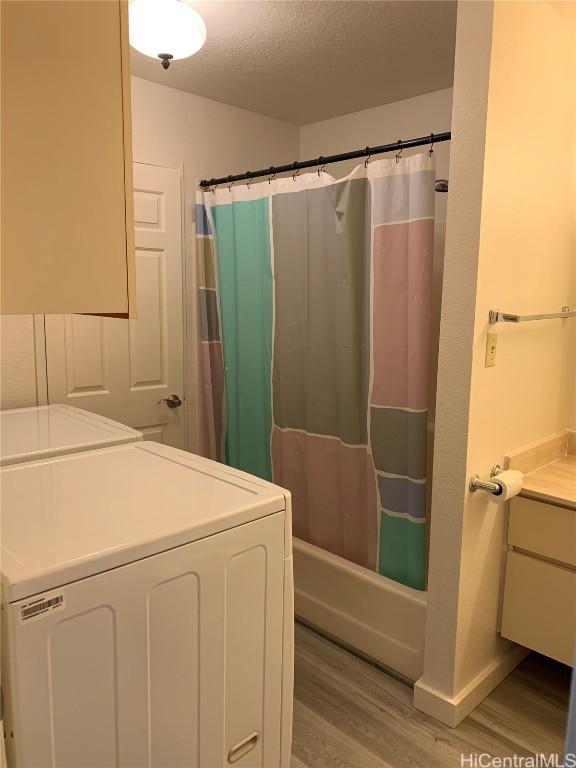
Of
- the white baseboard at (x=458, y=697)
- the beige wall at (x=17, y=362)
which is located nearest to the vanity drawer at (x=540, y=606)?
the white baseboard at (x=458, y=697)

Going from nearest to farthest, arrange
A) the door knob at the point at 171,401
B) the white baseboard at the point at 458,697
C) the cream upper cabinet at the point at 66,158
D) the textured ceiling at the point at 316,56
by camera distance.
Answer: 1. the cream upper cabinet at the point at 66,158
2. the white baseboard at the point at 458,697
3. the textured ceiling at the point at 316,56
4. the door knob at the point at 171,401

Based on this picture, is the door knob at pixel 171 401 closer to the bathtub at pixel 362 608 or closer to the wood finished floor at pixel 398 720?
the bathtub at pixel 362 608

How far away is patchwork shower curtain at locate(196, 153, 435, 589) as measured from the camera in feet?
6.82

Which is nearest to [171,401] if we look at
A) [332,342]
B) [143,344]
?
[143,344]

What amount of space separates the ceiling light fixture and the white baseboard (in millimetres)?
2311

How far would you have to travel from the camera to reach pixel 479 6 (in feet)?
5.30

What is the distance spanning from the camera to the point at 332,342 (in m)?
2.33

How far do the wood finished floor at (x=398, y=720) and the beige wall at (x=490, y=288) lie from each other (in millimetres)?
83

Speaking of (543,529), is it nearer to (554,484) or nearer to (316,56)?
(554,484)

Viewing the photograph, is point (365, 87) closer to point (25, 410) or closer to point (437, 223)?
point (437, 223)

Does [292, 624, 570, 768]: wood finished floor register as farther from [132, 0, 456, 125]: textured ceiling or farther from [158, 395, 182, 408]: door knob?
[132, 0, 456, 125]: textured ceiling

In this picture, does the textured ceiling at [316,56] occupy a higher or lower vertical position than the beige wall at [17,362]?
higher

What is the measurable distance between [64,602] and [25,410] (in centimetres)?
122

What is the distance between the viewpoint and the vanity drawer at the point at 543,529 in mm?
1854
